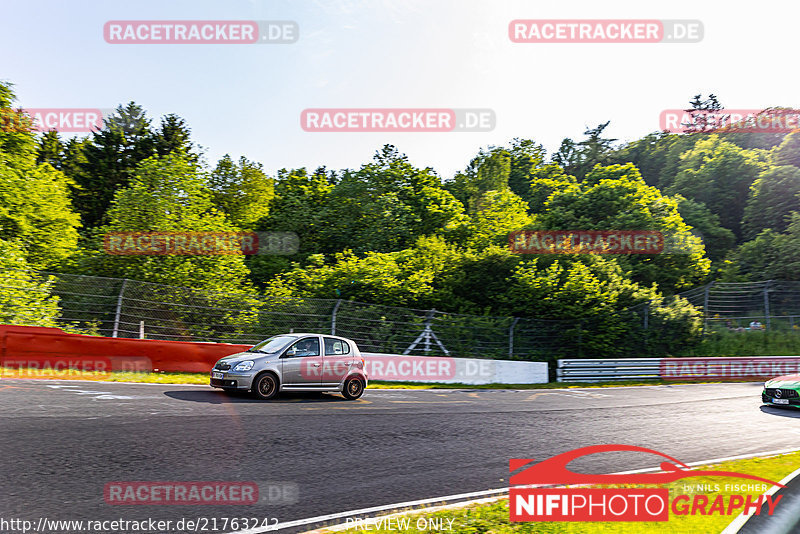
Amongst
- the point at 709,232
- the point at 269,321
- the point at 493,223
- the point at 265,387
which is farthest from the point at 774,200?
the point at 265,387

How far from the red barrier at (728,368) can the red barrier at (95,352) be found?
19.1 metres

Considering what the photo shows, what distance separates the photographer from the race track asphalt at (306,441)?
19.3ft

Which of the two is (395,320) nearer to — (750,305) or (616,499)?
(616,499)

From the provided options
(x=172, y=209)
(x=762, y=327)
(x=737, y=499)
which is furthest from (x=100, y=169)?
(x=737, y=499)

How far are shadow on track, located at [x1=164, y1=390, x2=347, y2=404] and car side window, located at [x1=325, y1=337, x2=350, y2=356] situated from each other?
1087mm

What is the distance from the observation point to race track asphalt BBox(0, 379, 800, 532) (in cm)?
589

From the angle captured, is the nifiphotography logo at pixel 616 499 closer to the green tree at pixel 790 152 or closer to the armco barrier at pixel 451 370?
the armco barrier at pixel 451 370

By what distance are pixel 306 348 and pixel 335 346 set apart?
0.80 m

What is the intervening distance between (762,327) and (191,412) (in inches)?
1241

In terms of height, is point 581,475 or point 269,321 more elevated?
point 269,321

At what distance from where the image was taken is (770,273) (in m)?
38.5

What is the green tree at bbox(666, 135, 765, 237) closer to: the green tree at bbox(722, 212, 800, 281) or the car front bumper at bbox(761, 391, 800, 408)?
the green tree at bbox(722, 212, 800, 281)

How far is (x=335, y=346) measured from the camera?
43.7ft

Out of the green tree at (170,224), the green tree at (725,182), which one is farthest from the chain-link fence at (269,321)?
the green tree at (725,182)
